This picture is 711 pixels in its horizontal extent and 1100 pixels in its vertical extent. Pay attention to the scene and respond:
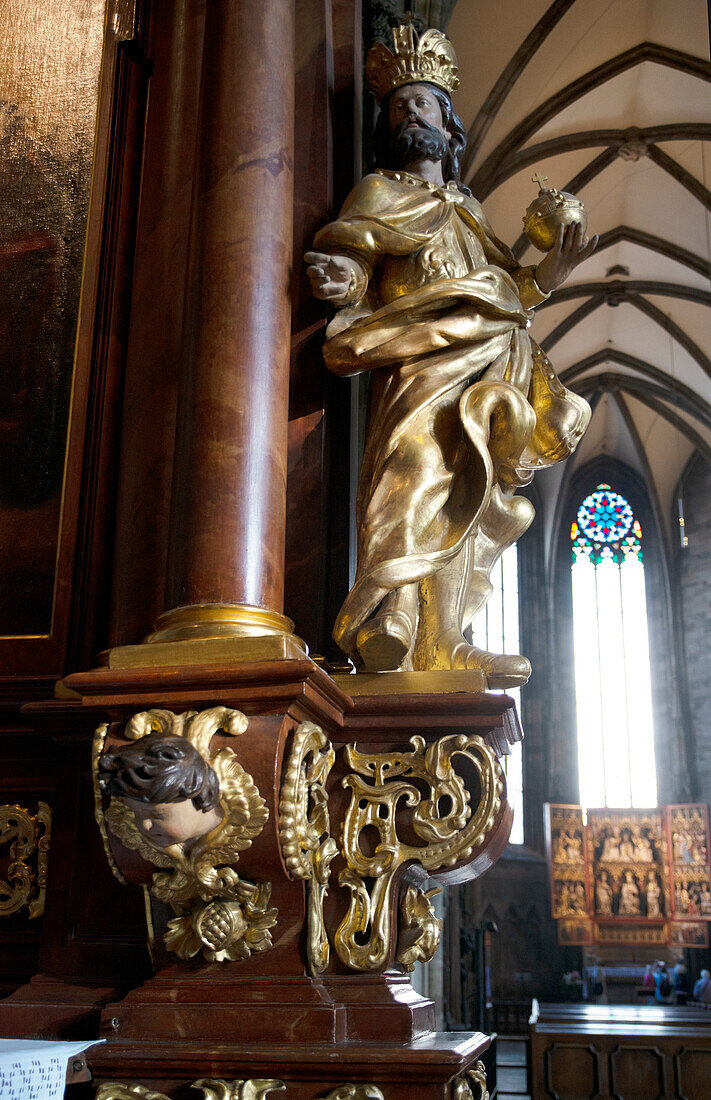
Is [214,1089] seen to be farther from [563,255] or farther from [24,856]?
[563,255]

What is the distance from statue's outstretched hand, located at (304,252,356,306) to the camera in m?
2.72

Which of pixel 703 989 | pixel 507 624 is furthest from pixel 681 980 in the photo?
pixel 507 624

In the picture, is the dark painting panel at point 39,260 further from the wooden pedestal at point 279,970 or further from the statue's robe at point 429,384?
the statue's robe at point 429,384

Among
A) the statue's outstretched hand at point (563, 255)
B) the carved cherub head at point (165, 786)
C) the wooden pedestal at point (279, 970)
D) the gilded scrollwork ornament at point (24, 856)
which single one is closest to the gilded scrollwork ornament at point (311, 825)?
the wooden pedestal at point (279, 970)

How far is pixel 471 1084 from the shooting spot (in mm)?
2229

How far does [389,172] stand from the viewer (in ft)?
10.3

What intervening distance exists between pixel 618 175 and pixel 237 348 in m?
12.5

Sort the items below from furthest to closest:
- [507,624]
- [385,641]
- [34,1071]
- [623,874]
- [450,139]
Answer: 1. [507,624]
2. [623,874]
3. [450,139]
4. [385,641]
5. [34,1071]

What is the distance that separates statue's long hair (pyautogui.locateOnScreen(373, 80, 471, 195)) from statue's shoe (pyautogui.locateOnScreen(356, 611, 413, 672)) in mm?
1498

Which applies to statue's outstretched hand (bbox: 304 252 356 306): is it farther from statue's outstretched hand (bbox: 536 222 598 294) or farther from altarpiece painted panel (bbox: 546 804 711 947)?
altarpiece painted panel (bbox: 546 804 711 947)

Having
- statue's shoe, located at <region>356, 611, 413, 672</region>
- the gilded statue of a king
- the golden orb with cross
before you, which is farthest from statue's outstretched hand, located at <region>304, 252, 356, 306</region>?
statue's shoe, located at <region>356, 611, 413, 672</region>

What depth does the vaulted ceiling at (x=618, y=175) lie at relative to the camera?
11117 mm

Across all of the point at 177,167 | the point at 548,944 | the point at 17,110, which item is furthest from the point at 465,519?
the point at 548,944

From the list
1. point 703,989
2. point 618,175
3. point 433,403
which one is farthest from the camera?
point 703,989
